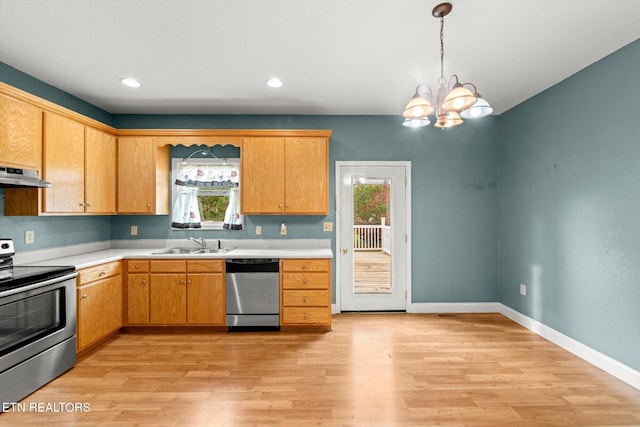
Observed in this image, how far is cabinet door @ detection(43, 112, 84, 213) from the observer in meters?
2.71

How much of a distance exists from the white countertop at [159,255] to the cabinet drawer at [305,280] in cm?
22

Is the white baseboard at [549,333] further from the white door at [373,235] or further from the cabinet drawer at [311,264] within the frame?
the cabinet drawer at [311,264]

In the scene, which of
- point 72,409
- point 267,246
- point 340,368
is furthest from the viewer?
point 267,246

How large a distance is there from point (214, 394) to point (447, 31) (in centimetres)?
317

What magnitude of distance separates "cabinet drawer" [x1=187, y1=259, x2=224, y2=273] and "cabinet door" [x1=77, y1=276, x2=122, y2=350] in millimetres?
756

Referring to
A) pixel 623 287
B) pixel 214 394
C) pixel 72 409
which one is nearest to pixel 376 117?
pixel 623 287

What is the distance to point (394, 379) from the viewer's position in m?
2.45

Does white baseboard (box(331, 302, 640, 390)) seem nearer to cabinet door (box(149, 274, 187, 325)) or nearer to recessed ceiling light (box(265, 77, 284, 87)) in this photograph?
cabinet door (box(149, 274, 187, 325))

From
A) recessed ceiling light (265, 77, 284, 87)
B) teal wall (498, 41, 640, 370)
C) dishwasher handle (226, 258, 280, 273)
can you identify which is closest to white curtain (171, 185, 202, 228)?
dishwasher handle (226, 258, 280, 273)

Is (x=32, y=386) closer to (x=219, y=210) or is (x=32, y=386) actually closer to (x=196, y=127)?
(x=219, y=210)

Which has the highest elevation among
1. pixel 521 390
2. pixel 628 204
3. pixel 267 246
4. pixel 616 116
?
pixel 616 116

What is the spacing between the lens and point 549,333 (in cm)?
317

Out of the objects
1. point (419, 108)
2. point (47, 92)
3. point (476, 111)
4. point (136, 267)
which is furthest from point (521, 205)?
point (47, 92)

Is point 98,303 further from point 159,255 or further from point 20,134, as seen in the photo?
point 20,134
